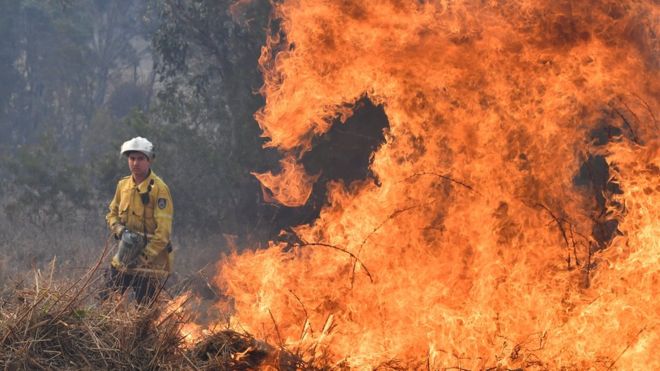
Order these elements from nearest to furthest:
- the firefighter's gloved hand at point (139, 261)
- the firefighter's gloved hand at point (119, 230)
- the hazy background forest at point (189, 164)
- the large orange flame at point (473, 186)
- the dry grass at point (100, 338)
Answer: the dry grass at point (100, 338)
the large orange flame at point (473, 186)
the firefighter's gloved hand at point (139, 261)
the firefighter's gloved hand at point (119, 230)
the hazy background forest at point (189, 164)

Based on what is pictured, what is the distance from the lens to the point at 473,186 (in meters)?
6.53

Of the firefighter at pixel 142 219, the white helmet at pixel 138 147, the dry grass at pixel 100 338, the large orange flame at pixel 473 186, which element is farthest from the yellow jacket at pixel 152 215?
the dry grass at pixel 100 338

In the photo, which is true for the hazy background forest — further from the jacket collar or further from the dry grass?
the dry grass

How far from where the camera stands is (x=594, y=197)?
704cm

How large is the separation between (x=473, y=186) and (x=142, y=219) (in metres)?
2.77

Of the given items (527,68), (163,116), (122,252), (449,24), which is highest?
(449,24)

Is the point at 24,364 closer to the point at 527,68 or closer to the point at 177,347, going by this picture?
the point at 177,347

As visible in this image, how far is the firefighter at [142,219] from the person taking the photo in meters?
6.66

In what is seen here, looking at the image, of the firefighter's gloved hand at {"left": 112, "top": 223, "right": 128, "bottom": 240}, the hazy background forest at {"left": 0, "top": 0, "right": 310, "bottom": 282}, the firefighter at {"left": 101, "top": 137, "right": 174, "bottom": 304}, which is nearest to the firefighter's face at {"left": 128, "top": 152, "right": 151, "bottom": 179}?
the firefighter at {"left": 101, "top": 137, "right": 174, "bottom": 304}

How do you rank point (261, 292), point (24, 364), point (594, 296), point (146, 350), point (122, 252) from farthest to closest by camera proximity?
point (122, 252)
point (261, 292)
point (594, 296)
point (146, 350)
point (24, 364)

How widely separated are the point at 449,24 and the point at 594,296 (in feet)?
7.92

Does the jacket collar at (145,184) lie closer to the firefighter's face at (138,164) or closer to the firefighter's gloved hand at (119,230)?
the firefighter's face at (138,164)

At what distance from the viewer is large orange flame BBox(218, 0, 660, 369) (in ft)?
18.5

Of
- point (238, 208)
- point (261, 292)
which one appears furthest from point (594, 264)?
point (238, 208)
